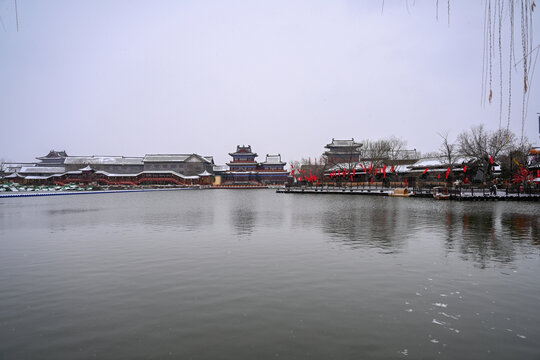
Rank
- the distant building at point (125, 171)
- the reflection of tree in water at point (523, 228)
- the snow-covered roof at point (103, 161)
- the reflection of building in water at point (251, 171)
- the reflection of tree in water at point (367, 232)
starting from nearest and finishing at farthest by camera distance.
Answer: the reflection of tree in water at point (367, 232) → the reflection of tree in water at point (523, 228) → the distant building at point (125, 171) → the reflection of building in water at point (251, 171) → the snow-covered roof at point (103, 161)

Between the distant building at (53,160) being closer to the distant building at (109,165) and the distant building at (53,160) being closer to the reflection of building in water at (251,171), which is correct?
the distant building at (109,165)

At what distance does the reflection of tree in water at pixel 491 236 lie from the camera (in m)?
9.58

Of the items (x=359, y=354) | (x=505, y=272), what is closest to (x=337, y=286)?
(x=359, y=354)

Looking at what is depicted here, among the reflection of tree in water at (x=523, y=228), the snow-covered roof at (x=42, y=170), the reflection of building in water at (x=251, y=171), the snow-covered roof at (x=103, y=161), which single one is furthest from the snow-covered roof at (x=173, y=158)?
the reflection of tree in water at (x=523, y=228)

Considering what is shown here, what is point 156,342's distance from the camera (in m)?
4.61

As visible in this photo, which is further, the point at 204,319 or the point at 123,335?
the point at 204,319

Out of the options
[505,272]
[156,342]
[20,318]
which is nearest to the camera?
[156,342]

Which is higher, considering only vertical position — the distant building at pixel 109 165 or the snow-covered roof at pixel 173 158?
the snow-covered roof at pixel 173 158

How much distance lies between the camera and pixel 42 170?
8338cm

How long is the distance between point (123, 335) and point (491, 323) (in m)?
5.82

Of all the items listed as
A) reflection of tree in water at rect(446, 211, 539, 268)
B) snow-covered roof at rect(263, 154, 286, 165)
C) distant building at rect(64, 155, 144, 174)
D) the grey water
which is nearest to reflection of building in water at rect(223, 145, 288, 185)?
snow-covered roof at rect(263, 154, 286, 165)

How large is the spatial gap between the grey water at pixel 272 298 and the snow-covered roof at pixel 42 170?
8694 cm

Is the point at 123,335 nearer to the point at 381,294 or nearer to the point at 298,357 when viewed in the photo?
the point at 298,357

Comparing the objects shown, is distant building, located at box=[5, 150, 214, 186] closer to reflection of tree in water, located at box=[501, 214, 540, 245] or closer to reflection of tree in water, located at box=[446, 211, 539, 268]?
reflection of tree in water, located at box=[446, 211, 539, 268]
